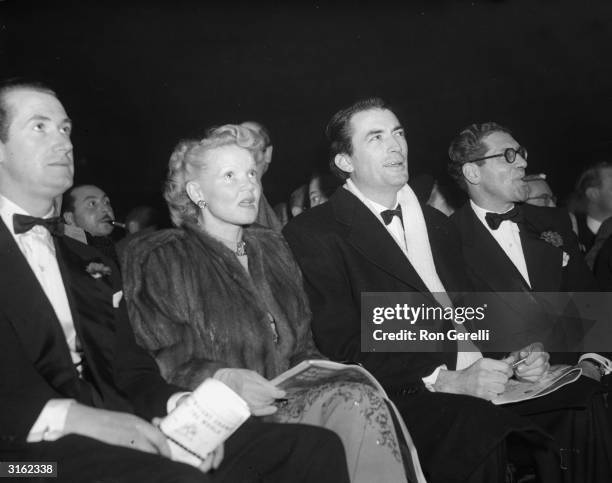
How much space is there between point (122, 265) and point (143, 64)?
4.33m

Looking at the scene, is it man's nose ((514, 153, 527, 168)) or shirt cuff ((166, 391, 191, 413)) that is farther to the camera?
man's nose ((514, 153, 527, 168))

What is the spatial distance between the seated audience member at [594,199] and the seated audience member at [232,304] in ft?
12.8

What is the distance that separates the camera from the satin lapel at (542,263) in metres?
4.00

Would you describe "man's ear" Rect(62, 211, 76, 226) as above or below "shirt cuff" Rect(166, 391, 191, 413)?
above

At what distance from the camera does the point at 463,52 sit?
24.1ft

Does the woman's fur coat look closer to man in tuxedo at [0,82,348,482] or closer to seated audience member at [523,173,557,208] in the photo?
man in tuxedo at [0,82,348,482]

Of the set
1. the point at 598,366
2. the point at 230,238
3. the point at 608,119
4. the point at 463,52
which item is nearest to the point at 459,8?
the point at 463,52

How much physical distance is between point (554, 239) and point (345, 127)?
1450mm

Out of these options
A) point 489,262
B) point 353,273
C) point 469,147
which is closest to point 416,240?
point 353,273

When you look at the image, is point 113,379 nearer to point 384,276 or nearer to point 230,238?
point 230,238

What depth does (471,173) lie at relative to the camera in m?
4.28

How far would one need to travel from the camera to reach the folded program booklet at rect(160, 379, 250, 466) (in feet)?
6.66

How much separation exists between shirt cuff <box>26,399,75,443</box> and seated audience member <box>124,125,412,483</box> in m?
0.61

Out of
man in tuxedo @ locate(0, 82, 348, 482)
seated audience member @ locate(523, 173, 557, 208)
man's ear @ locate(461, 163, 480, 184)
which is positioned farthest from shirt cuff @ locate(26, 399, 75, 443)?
seated audience member @ locate(523, 173, 557, 208)
